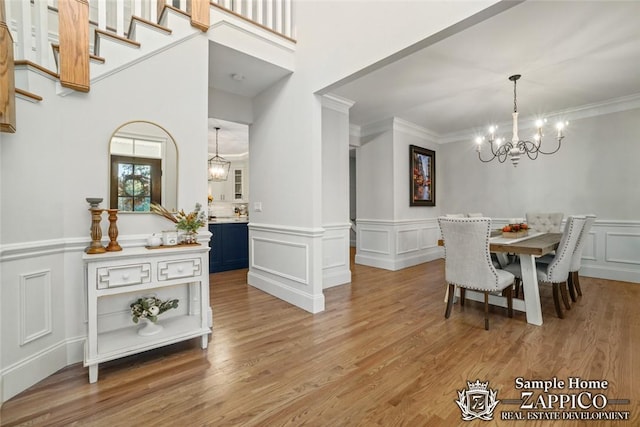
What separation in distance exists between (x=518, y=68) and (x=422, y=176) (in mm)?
2728

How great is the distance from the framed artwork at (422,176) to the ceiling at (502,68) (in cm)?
84

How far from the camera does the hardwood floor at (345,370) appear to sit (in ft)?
5.03

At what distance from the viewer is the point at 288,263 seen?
3.36 metres

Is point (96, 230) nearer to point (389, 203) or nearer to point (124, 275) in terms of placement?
point (124, 275)

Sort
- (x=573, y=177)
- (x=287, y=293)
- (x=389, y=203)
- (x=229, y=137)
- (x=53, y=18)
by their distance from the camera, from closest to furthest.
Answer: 1. (x=53, y=18)
2. (x=287, y=293)
3. (x=573, y=177)
4. (x=389, y=203)
5. (x=229, y=137)

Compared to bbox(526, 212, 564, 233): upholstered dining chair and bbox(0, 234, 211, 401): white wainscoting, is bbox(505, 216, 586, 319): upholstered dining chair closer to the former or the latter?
bbox(526, 212, 564, 233): upholstered dining chair

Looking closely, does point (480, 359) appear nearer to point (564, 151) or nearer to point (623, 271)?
point (623, 271)

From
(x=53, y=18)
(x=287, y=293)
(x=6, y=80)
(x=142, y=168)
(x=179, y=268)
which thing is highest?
(x=53, y=18)

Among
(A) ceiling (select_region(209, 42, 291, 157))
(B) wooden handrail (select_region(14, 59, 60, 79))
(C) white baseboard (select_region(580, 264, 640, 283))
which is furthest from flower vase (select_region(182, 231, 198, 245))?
(C) white baseboard (select_region(580, 264, 640, 283))

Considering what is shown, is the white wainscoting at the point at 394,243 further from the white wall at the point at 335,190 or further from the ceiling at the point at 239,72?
the ceiling at the point at 239,72

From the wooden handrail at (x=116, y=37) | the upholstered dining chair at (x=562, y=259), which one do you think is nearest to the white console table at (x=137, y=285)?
the wooden handrail at (x=116, y=37)

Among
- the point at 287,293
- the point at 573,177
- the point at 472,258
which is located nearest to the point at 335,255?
the point at 287,293

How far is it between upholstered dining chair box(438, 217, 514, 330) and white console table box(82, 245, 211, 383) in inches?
87.9

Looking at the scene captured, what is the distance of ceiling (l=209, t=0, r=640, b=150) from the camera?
2.39m
